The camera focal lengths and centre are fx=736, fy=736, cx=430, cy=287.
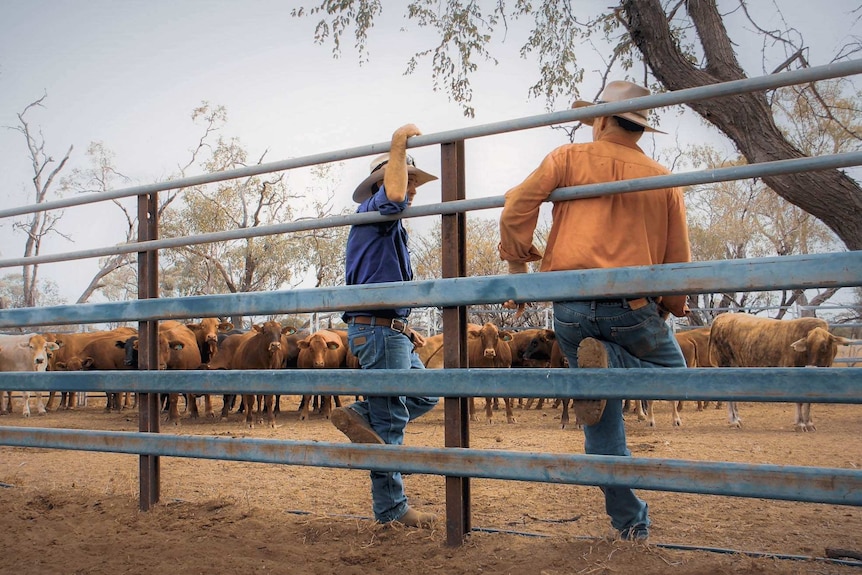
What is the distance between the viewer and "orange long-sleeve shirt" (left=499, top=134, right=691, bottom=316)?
11.2ft

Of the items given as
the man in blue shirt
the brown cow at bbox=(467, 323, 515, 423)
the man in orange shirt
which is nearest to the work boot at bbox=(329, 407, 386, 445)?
the man in blue shirt

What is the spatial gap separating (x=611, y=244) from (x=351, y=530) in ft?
7.03

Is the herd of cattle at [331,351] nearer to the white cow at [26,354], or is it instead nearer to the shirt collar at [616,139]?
the white cow at [26,354]

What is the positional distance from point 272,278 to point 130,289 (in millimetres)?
16248

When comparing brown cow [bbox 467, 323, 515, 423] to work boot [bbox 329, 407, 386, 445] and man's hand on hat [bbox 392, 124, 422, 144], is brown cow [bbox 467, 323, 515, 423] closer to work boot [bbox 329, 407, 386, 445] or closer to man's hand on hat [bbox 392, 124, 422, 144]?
work boot [bbox 329, 407, 386, 445]

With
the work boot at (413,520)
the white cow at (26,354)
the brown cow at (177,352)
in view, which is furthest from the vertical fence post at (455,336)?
the white cow at (26,354)

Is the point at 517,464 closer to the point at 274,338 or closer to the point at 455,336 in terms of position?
the point at 455,336

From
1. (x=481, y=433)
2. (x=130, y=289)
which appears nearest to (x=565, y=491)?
(x=481, y=433)

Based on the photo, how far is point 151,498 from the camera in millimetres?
4559

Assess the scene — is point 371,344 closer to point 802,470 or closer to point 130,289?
point 802,470

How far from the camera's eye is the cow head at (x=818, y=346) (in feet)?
40.0

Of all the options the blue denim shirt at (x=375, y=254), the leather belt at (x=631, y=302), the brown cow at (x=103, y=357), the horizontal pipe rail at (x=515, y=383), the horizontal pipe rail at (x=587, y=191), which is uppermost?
the horizontal pipe rail at (x=587, y=191)

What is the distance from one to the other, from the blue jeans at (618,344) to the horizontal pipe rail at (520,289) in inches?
19.6

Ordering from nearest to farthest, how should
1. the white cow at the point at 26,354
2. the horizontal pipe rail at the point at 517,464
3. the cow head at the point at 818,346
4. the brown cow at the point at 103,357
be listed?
the horizontal pipe rail at the point at 517,464 < the cow head at the point at 818,346 < the white cow at the point at 26,354 < the brown cow at the point at 103,357
